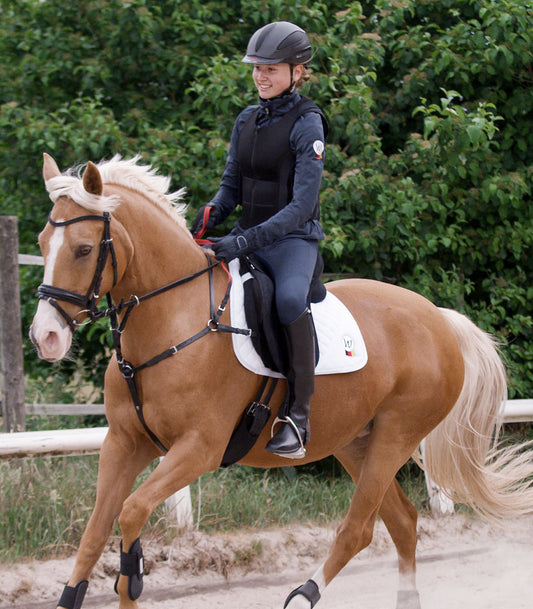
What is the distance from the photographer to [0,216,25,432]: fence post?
5.68 meters

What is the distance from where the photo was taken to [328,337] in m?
4.09

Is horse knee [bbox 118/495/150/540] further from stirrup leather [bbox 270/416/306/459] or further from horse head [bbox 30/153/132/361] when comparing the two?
stirrup leather [bbox 270/416/306/459]

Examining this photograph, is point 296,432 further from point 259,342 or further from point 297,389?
point 259,342

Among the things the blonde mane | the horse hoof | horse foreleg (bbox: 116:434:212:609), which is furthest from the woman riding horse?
the horse hoof

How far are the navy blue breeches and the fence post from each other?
8.08 ft

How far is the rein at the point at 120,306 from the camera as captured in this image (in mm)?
3224

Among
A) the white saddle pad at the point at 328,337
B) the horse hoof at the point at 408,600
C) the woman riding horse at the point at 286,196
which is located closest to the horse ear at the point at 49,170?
the woman riding horse at the point at 286,196

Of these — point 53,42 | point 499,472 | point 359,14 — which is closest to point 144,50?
point 53,42

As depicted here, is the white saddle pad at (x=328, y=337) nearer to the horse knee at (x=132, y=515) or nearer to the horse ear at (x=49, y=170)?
the horse knee at (x=132, y=515)

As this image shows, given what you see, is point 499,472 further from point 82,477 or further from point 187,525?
point 82,477

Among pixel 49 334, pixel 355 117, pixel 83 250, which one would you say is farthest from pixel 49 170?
pixel 355 117

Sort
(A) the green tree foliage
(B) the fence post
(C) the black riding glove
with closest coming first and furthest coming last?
1. (C) the black riding glove
2. (B) the fence post
3. (A) the green tree foliage

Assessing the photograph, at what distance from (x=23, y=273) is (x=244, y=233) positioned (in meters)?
3.82

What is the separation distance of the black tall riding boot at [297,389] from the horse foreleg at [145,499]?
0.46m
